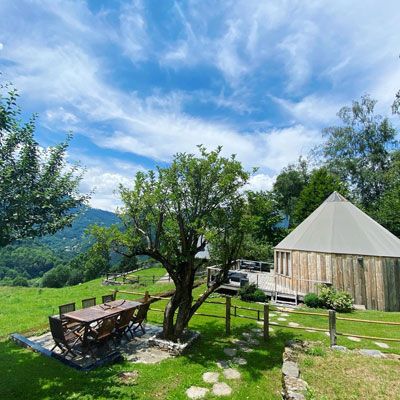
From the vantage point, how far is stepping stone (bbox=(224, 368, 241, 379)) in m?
6.47

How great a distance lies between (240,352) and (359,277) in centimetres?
1051

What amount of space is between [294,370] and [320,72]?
12.3m

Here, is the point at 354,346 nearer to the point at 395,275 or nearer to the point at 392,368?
the point at 392,368

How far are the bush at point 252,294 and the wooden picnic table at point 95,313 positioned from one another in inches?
309

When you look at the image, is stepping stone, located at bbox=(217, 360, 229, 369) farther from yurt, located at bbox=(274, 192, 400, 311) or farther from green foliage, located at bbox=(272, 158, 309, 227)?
green foliage, located at bbox=(272, 158, 309, 227)

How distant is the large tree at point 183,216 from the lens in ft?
27.9

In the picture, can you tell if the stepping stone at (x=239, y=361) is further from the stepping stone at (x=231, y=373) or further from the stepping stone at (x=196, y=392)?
the stepping stone at (x=196, y=392)

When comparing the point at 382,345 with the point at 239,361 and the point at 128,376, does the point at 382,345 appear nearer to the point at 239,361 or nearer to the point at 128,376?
the point at 239,361

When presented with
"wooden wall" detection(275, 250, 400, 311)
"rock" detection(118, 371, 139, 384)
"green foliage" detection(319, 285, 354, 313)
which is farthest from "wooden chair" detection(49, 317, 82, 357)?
"wooden wall" detection(275, 250, 400, 311)

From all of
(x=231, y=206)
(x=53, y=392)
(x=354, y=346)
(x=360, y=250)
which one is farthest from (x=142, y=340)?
(x=360, y=250)

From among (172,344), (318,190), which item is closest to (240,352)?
(172,344)

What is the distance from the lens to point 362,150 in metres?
30.8

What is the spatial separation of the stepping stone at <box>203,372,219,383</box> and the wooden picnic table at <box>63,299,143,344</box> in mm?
3027

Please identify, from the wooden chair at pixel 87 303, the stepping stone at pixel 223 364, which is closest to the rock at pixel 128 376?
the stepping stone at pixel 223 364
